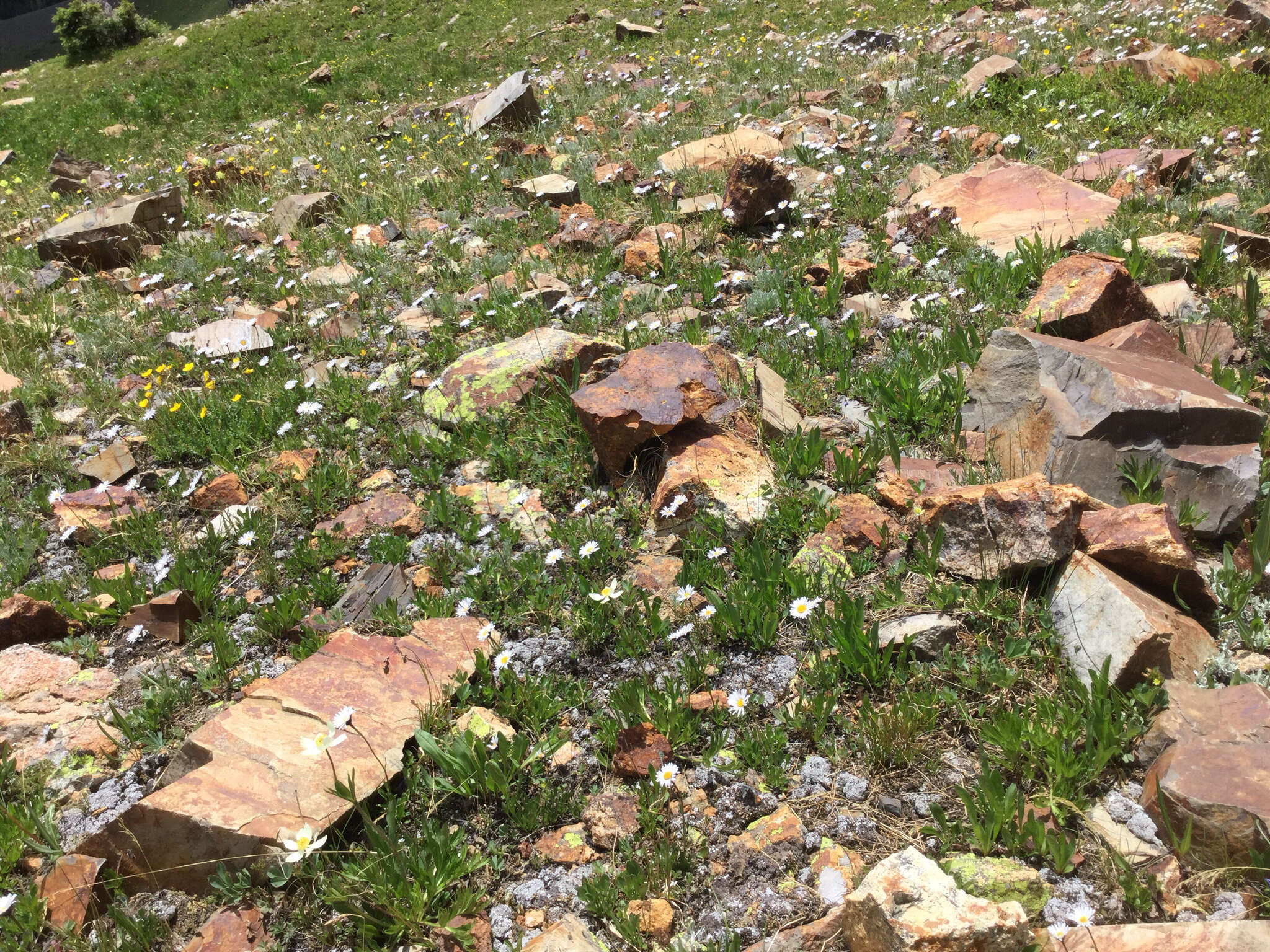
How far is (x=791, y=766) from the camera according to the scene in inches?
130

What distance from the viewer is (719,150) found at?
918 cm

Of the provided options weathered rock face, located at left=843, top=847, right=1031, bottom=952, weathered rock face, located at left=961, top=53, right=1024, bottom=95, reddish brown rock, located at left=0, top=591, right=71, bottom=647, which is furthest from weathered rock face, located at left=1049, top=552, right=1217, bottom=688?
weathered rock face, located at left=961, top=53, right=1024, bottom=95

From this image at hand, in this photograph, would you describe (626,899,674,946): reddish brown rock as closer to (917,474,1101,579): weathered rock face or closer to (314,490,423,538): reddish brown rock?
(917,474,1101,579): weathered rock face

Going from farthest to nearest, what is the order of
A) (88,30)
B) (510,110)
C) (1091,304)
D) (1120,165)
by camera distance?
(88,30) → (510,110) → (1120,165) → (1091,304)

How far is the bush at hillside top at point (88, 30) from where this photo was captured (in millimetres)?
26000

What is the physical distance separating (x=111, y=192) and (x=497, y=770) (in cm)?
1138

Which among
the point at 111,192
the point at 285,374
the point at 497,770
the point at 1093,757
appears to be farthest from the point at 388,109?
the point at 1093,757

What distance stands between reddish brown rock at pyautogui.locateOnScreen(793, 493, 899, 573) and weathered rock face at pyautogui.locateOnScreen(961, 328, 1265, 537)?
0.73m

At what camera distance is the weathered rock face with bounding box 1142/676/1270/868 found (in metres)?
2.55

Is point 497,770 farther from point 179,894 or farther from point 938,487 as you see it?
point 938,487

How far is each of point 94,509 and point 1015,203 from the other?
6954 mm

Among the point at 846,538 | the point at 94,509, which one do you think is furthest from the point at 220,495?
the point at 846,538

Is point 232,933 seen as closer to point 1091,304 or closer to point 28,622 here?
point 28,622

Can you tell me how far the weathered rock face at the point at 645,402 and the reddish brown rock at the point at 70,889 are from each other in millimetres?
2945
